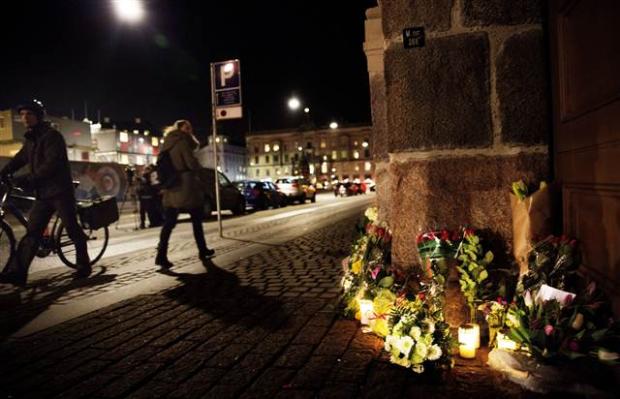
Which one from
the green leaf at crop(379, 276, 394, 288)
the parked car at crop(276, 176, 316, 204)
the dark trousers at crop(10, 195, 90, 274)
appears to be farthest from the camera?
the parked car at crop(276, 176, 316, 204)

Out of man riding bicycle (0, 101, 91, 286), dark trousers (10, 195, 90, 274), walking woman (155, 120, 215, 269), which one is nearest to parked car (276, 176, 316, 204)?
walking woman (155, 120, 215, 269)

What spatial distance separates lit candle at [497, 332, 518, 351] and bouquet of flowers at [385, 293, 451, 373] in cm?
32

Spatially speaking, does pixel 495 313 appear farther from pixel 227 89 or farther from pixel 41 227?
pixel 227 89

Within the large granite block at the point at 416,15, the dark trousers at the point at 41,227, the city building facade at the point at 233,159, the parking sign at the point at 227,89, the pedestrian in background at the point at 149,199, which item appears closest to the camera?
the large granite block at the point at 416,15

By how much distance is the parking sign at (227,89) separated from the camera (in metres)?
10.1

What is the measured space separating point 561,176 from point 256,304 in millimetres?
2685

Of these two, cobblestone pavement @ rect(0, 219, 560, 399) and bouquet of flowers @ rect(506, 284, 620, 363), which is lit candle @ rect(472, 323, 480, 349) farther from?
bouquet of flowers @ rect(506, 284, 620, 363)

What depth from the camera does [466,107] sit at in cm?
305

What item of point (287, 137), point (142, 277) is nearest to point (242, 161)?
point (287, 137)

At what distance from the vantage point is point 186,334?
3480mm

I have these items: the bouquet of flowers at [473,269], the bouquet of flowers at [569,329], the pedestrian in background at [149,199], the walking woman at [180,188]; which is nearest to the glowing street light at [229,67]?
the walking woman at [180,188]

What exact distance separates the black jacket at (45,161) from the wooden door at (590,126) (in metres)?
5.33

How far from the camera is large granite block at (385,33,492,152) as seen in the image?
119 inches

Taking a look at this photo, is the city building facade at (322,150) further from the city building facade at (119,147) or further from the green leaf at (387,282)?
the green leaf at (387,282)
